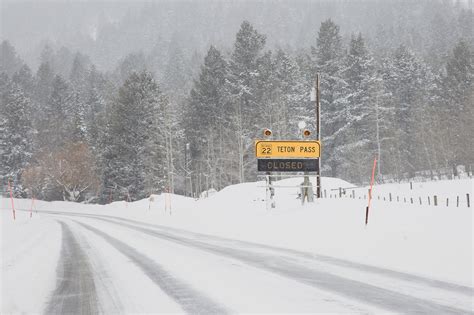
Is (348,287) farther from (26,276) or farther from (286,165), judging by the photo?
(286,165)

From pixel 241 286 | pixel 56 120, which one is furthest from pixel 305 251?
pixel 56 120

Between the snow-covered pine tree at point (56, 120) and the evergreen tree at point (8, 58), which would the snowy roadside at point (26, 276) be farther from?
the evergreen tree at point (8, 58)

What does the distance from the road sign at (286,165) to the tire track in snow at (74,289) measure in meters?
9.70

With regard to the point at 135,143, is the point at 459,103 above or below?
above

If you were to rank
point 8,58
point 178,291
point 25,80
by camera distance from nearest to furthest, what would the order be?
point 178,291 → point 25,80 → point 8,58

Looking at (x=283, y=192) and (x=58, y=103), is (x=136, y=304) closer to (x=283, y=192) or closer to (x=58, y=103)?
(x=283, y=192)

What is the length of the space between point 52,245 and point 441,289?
11335 millimetres

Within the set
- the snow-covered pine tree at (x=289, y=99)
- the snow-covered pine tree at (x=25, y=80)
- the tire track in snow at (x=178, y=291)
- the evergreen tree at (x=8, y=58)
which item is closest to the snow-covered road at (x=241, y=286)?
the tire track in snow at (x=178, y=291)

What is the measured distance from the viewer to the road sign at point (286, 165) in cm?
1884

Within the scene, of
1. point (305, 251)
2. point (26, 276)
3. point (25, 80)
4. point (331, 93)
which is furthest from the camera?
point (25, 80)

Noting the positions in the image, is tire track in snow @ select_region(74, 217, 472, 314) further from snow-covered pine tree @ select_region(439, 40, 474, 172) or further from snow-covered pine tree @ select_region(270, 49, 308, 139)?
snow-covered pine tree @ select_region(439, 40, 474, 172)

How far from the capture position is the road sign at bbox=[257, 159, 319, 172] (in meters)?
18.8

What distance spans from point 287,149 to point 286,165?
2.17ft

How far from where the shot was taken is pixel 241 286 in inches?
267
